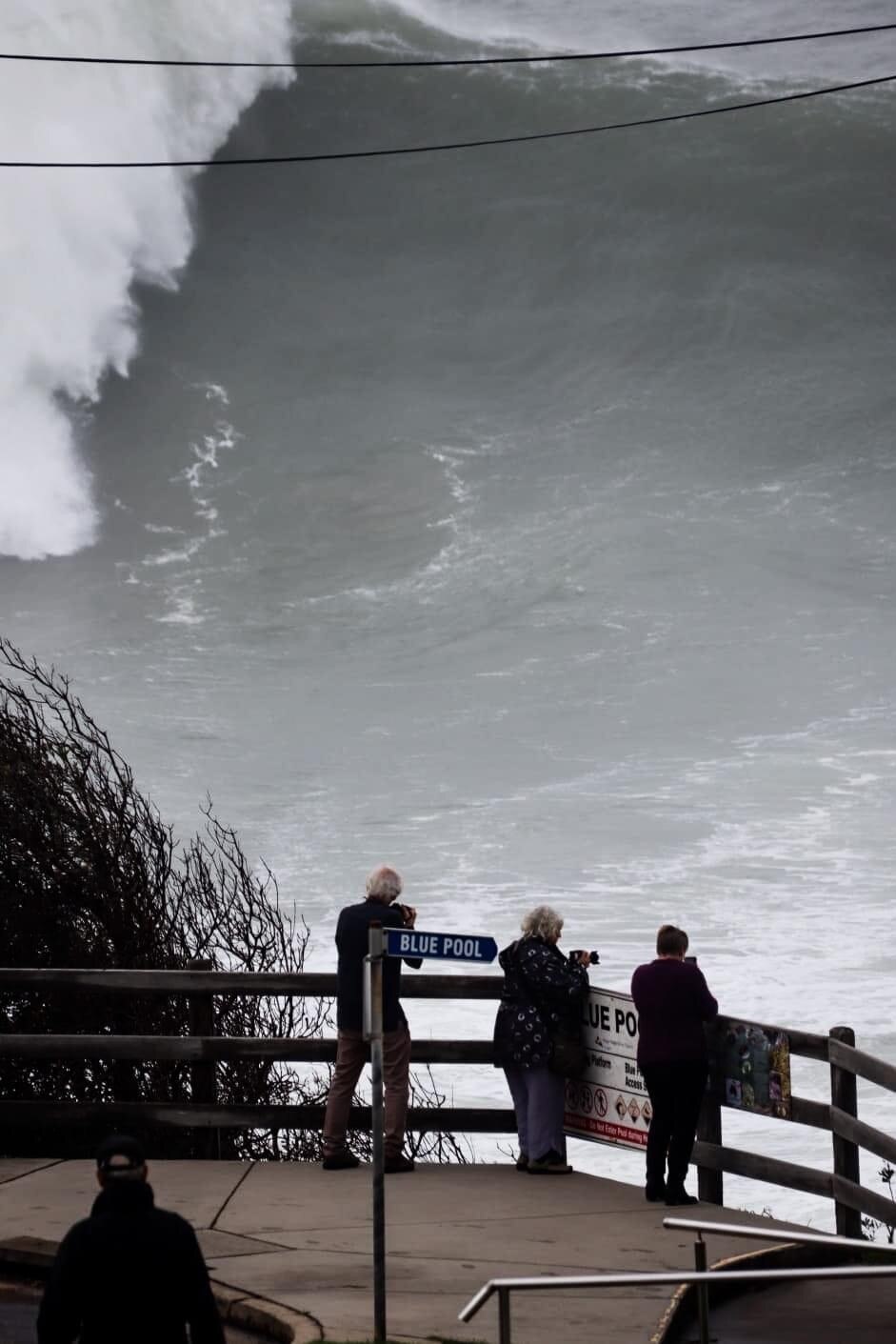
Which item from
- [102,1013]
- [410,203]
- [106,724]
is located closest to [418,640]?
[106,724]

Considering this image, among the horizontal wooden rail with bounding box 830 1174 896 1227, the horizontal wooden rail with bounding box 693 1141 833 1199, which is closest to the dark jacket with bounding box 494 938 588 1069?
the horizontal wooden rail with bounding box 693 1141 833 1199

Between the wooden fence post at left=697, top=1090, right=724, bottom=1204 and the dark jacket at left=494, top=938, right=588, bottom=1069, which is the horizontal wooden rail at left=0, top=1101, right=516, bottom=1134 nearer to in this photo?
the dark jacket at left=494, top=938, right=588, bottom=1069

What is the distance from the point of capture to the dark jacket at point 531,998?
9.66 meters

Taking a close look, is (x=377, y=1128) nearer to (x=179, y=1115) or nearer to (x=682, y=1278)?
(x=682, y=1278)

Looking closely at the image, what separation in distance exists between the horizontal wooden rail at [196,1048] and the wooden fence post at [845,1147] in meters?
1.86

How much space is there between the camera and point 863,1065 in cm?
842

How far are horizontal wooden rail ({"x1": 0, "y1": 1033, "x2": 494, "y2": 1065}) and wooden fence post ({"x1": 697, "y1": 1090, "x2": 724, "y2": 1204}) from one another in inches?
42.9

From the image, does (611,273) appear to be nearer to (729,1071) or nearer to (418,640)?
(418,640)

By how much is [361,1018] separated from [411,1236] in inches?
51.7

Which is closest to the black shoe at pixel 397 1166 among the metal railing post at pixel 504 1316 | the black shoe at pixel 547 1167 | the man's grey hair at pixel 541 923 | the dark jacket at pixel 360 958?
the black shoe at pixel 547 1167

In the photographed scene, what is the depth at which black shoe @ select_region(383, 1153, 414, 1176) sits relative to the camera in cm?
989

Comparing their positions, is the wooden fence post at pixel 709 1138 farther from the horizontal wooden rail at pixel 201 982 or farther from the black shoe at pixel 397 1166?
the black shoe at pixel 397 1166

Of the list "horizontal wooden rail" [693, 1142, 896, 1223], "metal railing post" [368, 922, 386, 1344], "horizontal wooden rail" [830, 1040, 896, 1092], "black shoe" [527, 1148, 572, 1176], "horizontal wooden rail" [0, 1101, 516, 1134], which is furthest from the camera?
"horizontal wooden rail" [0, 1101, 516, 1134]

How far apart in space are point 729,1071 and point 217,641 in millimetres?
63538
